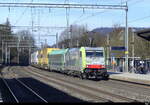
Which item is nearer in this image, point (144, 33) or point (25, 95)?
point (25, 95)

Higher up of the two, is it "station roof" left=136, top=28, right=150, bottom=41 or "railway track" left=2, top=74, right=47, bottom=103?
"station roof" left=136, top=28, right=150, bottom=41

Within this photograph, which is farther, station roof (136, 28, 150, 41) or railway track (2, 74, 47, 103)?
station roof (136, 28, 150, 41)

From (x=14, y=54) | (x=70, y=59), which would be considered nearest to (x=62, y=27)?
(x=70, y=59)

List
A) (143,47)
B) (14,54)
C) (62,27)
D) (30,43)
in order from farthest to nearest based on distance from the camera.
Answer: (14,54) → (30,43) → (143,47) → (62,27)

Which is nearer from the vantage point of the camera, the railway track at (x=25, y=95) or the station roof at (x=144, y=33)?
the railway track at (x=25, y=95)

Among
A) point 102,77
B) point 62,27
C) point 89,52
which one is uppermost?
point 62,27

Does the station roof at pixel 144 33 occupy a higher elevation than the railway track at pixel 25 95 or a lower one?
higher

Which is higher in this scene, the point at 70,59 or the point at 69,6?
the point at 69,6

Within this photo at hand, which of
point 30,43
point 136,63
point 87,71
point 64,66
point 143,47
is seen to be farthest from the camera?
point 30,43

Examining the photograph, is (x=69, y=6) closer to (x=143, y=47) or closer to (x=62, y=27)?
(x=62, y=27)

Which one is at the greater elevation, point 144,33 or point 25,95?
point 144,33

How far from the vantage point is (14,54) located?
141 meters

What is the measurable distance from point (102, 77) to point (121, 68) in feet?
49.4

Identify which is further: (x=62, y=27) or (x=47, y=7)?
(x=62, y=27)
